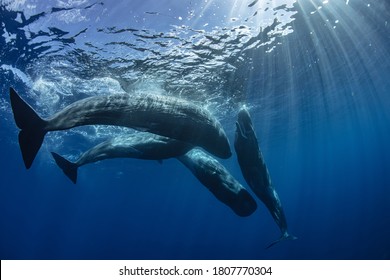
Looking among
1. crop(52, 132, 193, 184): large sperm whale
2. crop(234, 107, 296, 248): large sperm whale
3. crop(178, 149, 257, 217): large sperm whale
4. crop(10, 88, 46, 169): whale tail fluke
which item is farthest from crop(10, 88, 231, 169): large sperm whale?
crop(178, 149, 257, 217): large sperm whale

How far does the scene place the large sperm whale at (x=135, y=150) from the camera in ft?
27.4

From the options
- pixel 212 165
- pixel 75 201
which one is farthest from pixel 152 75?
pixel 75 201

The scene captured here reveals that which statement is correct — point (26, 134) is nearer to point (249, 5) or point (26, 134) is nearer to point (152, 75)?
point (249, 5)

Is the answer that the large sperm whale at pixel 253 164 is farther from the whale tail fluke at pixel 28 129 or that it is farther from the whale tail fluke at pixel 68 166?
the whale tail fluke at pixel 68 166

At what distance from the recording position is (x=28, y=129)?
5723 mm

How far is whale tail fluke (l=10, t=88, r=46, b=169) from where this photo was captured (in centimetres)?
561

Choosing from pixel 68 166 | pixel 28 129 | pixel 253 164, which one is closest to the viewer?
pixel 28 129

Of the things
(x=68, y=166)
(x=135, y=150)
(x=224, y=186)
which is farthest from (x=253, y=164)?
(x=68, y=166)

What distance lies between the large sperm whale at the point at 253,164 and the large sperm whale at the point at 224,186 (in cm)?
45

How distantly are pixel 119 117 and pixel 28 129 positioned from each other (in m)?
1.82

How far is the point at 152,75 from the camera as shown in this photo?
15633mm

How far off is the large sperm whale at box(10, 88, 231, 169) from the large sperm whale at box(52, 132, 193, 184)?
1287 millimetres

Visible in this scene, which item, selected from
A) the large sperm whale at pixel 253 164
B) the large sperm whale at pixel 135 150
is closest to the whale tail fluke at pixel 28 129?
the large sperm whale at pixel 135 150

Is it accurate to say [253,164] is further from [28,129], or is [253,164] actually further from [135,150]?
[28,129]
